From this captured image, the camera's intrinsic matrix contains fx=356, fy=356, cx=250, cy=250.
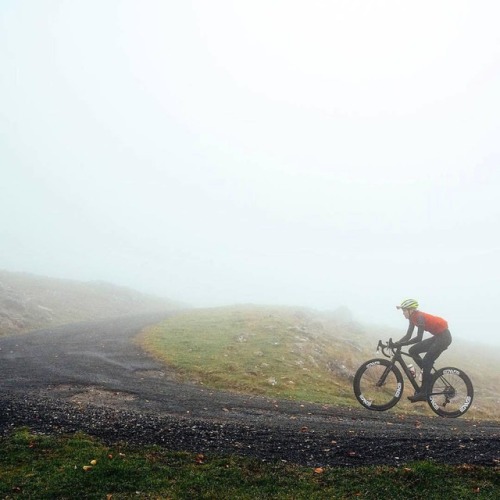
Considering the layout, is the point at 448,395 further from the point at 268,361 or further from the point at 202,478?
the point at 202,478

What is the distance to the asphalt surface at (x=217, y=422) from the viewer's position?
29.2ft

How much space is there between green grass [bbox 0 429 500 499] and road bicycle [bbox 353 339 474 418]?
7.47m

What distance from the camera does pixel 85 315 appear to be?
52.1 m

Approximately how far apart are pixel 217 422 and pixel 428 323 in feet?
32.3

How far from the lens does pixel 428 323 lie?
15.2 meters

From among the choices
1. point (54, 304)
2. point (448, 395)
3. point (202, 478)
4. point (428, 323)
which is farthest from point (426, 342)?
point (54, 304)

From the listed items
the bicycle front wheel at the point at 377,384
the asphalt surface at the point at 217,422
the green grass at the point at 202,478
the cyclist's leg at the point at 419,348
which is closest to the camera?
the green grass at the point at 202,478

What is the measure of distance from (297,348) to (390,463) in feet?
67.4

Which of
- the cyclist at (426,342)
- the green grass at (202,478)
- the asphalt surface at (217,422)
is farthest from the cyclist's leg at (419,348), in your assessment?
the green grass at (202,478)

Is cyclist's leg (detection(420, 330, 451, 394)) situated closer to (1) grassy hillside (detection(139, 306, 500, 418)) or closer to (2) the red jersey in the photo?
(2) the red jersey

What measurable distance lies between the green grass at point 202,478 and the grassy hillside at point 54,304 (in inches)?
1126

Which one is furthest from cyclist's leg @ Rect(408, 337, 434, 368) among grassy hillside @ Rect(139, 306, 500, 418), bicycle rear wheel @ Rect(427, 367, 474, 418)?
grassy hillside @ Rect(139, 306, 500, 418)

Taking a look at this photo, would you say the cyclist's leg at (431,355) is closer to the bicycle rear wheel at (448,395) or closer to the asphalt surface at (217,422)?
the bicycle rear wheel at (448,395)

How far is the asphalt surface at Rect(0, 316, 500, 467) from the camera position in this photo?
29.2 feet
